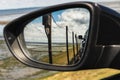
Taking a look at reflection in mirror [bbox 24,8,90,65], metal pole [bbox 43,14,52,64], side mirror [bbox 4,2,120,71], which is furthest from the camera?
metal pole [bbox 43,14,52,64]

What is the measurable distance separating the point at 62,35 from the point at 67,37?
0.29 feet

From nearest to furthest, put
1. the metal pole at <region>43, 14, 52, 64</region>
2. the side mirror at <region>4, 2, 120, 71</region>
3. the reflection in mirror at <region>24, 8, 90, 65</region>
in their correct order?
the side mirror at <region>4, 2, 120, 71</region> < the reflection in mirror at <region>24, 8, 90, 65</region> < the metal pole at <region>43, 14, 52, 64</region>

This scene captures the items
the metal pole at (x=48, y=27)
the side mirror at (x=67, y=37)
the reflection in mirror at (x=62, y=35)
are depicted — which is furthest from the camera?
the metal pole at (x=48, y=27)

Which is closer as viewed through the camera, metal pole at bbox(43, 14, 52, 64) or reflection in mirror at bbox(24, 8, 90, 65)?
reflection in mirror at bbox(24, 8, 90, 65)

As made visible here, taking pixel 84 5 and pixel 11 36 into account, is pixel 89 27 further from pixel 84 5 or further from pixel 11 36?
pixel 11 36

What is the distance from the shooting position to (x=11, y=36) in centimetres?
395

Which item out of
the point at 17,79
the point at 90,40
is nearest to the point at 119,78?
the point at 90,40

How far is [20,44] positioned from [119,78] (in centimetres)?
84

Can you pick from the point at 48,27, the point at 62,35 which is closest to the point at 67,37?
the point at 62,35

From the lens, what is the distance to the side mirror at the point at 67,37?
3100 millimetres

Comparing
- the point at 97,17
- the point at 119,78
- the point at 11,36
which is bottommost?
the point at 119,78

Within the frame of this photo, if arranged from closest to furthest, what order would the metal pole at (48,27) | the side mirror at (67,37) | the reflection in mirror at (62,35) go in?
the side mirror at (67,37)
the reflection in mirror at (62,35)
the metal pole at (48,27)

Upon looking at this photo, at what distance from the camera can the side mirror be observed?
10.2 ft

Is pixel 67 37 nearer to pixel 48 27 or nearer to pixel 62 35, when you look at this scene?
pixel 62 35
